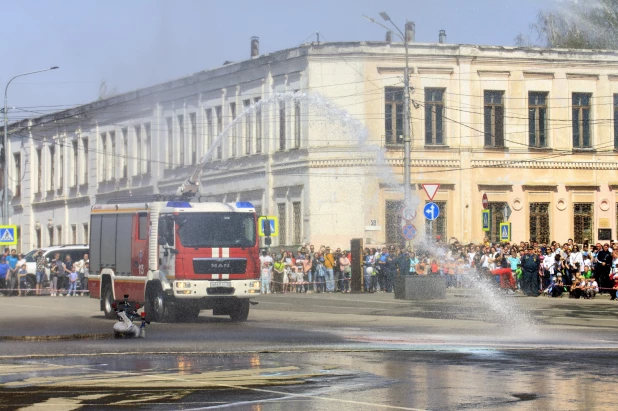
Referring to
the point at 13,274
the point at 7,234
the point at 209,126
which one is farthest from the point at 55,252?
the point at 209,126

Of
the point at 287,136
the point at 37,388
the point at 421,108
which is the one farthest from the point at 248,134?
the point at 37,388

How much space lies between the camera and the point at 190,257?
3005 centimetres

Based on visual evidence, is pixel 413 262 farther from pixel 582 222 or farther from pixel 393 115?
pixel 582 222

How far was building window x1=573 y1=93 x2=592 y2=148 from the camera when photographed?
192 ft

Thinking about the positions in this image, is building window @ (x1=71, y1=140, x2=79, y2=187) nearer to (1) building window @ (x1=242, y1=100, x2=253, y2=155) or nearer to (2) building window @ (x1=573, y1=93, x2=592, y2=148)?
(1) building window @ (x1=242, y1=100, x2=253, y2=155)

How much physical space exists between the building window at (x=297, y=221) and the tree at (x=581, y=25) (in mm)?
17328

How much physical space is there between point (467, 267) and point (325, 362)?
2670 cm

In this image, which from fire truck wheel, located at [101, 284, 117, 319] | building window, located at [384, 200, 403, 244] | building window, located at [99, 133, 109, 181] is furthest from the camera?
building window, located at [99, 133, 109, 181]

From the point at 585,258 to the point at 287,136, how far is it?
1922 centimetres

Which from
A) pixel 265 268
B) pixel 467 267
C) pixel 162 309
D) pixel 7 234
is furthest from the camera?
pixel 7 234

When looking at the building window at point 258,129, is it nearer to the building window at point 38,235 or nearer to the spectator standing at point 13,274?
the spectator standing at point 13,274

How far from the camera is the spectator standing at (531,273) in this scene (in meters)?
40.9

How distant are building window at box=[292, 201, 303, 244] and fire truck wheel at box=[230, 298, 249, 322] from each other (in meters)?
24.9

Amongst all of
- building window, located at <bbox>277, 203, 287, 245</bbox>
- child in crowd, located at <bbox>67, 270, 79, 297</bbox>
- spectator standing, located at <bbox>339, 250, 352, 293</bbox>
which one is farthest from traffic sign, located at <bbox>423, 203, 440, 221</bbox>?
child in crowd, located at <bbox>67, 270, 79, 297</bbox>
